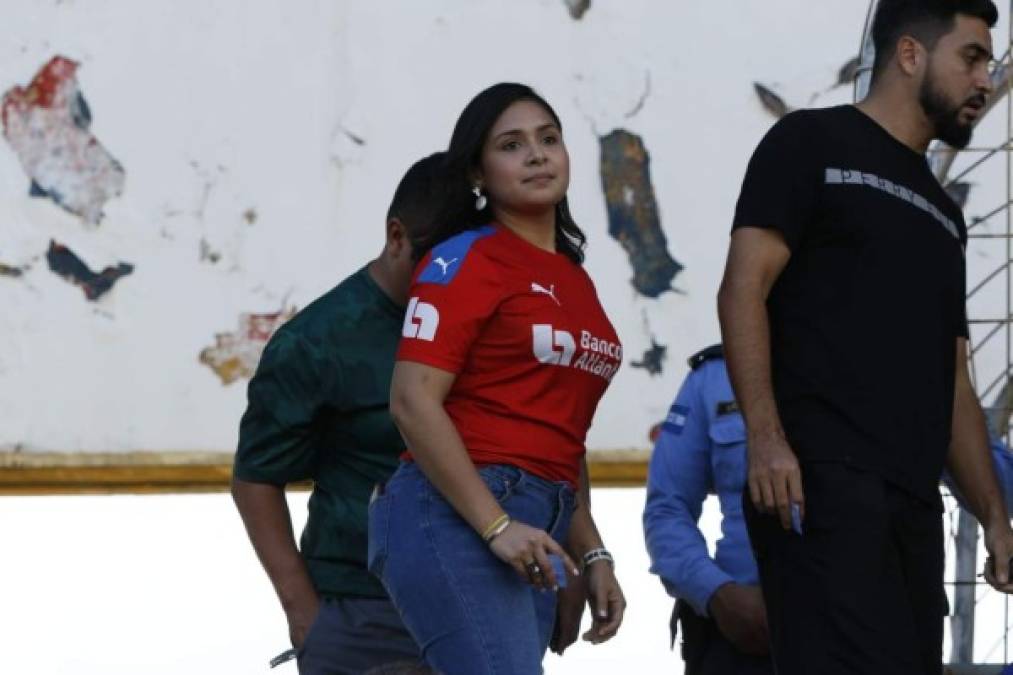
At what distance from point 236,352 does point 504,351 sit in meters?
2.26

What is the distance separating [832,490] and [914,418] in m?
0.14

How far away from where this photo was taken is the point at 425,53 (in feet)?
16.5

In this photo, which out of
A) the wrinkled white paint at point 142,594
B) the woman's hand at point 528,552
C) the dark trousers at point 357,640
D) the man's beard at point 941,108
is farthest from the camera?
the wrinkled white paint at point 142,594

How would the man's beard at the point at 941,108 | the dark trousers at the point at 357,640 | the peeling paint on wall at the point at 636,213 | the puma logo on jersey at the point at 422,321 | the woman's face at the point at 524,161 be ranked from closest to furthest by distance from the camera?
the puma logo on jersey at the point at 422,321 → the woman's face at the point at 524,161 → the man's beard at the point at 941,108 → the dark trousers at the point at 357,640 → the peeling paint on wall at the point at 636,213

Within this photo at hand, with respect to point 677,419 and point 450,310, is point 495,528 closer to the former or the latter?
point 450,310

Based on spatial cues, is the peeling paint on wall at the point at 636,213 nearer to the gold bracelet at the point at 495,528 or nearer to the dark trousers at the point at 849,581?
the dark trousers at the point at 849,581

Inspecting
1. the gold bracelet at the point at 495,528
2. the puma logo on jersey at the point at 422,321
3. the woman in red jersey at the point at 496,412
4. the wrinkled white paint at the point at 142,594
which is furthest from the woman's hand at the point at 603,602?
the wrinkled white paint at the point at 142,594

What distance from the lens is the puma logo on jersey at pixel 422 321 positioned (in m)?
2.65

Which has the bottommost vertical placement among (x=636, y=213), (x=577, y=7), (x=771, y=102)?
(x=636, y=213)

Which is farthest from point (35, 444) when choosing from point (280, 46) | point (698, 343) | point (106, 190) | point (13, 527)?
point (698, 343)

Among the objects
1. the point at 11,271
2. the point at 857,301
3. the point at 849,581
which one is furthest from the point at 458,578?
the point at 11,271

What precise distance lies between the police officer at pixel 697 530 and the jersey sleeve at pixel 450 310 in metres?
0.80

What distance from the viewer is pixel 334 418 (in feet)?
10.2

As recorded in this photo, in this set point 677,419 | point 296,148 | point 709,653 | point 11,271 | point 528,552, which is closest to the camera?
point 528,552
